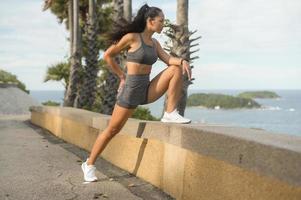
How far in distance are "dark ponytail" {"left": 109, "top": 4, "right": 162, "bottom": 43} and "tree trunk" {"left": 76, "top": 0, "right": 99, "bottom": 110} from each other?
14.8 metres

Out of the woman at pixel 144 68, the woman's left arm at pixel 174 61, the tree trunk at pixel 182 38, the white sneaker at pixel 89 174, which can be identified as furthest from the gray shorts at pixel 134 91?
the tree trunk at pixel 182 38

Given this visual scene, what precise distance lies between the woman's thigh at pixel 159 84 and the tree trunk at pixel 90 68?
15104 mm

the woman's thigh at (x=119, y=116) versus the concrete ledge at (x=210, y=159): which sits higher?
the woman's thigh at (x=119, y=116)

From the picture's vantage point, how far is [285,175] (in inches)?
131

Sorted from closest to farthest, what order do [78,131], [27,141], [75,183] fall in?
[75,183] < [78,131] < [27,141]

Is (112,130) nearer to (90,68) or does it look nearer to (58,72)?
(90,68)

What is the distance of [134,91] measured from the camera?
562 centimetres

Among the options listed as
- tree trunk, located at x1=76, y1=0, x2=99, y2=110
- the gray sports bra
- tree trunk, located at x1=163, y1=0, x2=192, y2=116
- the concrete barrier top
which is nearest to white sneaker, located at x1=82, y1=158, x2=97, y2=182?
the concrete barrier top

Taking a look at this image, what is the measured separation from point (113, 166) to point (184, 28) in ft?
13.2

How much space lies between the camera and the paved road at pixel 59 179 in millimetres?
5391

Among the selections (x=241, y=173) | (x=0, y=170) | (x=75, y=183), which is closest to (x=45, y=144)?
(x=0, y=170)

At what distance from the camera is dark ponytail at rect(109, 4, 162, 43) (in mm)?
5590

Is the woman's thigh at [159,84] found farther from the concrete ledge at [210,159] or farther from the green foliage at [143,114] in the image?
the green foliage at [143,114]

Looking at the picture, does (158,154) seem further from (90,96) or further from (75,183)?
(90,96)
